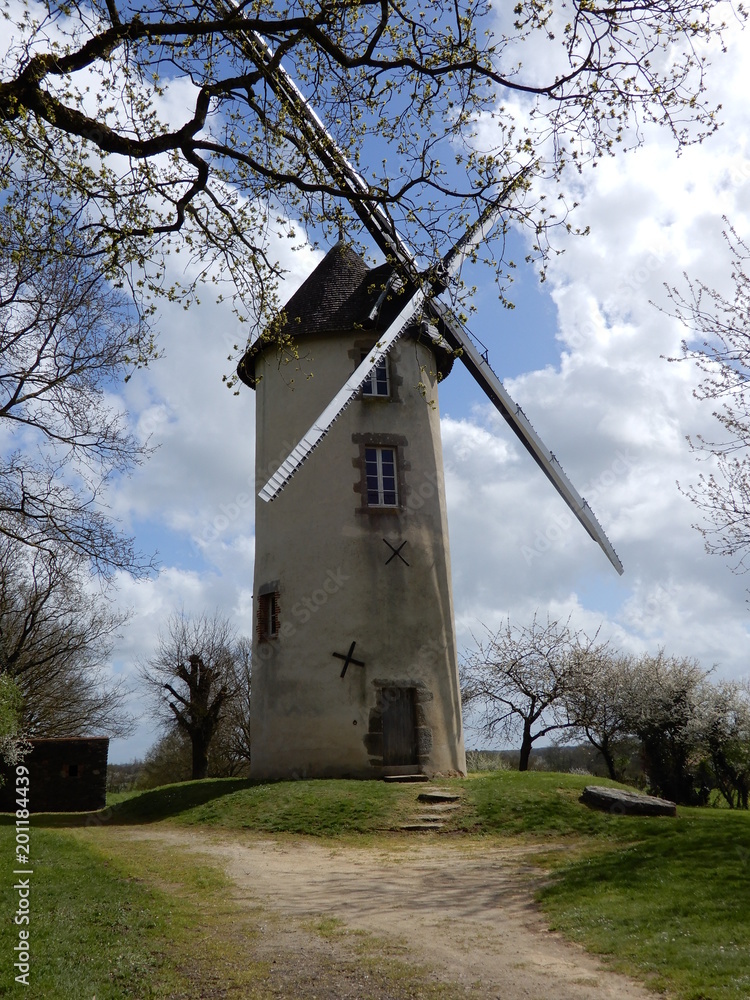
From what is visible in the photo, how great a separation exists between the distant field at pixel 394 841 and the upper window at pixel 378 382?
8.79 m

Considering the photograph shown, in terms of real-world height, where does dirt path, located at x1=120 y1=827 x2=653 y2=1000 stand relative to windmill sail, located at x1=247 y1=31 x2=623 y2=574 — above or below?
below

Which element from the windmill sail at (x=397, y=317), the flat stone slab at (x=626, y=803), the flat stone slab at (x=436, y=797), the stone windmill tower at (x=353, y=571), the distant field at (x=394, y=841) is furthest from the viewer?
the stone windmill tower at (x=353, y=571)

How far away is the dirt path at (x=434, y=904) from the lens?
6.04 meters

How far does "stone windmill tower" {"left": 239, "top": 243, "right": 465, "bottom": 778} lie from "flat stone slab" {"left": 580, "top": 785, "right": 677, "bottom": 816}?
3.93m

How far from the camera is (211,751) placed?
1412 inches

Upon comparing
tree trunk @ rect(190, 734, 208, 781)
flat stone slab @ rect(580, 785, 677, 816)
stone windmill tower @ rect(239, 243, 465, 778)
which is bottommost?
flat stone slab @ rect(580, 785, 677, 816)

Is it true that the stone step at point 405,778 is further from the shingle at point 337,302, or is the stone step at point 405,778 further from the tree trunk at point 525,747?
the shingle at point 337,302

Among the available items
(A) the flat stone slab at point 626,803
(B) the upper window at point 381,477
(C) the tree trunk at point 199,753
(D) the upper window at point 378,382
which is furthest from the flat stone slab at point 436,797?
(C) the tree trunk at point 199,753

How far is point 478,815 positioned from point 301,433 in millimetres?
9325

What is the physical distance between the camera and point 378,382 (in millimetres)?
18969

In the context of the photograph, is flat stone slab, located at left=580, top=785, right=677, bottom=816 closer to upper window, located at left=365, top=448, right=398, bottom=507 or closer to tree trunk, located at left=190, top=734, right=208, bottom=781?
upper window, located at left=365, top=448, right=398, bottom=507

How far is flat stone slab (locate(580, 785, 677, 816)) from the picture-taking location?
1304cm

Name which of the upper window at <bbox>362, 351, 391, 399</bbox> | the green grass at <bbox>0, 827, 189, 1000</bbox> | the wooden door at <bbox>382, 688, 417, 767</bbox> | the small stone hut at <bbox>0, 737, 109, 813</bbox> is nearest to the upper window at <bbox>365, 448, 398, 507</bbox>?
the upper window at <bbox>362, 351, 391, 399</bbox>

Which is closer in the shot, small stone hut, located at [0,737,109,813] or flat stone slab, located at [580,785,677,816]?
flat stone slab, located at [580,785,677,816]
